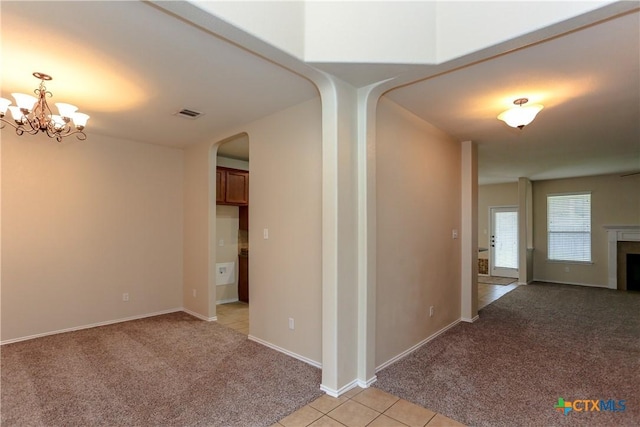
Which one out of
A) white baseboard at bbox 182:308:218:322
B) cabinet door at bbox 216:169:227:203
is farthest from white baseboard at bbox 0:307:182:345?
cabinet door at bbox 216:169:227:203

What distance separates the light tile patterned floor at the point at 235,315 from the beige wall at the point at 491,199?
673 centimetres

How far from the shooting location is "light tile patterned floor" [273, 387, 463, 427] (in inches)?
88.1

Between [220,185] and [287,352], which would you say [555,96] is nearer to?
[287,352]

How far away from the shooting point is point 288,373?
2957 millimetres

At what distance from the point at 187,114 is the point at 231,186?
197cm

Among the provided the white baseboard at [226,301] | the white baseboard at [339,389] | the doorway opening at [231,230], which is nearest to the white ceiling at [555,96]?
the white baseboard at [339,389]

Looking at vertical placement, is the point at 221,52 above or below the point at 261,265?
above

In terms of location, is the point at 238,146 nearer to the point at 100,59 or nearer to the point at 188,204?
the point at 188,204

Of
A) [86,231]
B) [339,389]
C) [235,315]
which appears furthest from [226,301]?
[339,389]

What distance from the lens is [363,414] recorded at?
92.4 inches

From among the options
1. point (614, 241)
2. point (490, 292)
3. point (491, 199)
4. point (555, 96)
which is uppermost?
point (555, 96)

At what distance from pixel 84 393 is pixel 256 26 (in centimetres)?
297

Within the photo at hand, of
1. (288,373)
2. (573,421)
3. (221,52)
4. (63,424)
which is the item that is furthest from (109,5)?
(573,421)

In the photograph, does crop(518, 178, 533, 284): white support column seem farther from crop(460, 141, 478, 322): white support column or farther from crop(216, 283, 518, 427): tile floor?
crop(216, 283, 518, 427): tile floor
